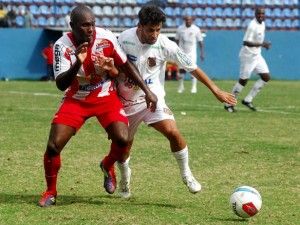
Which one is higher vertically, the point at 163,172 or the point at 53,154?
the point at 53,154

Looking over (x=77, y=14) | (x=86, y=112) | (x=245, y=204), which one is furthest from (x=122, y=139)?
(x=245, y=204)

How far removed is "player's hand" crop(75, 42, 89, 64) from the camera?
7.87 metres

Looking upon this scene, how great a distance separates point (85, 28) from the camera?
26.5 feet

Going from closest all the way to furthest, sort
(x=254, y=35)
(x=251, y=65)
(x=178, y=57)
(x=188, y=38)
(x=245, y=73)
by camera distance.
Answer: (x=178, y=57) < (x=251, y=65) < (x=245, y=73) < (x=254, y=35) < (x=188, y=38)

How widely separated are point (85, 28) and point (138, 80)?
80 centimetres

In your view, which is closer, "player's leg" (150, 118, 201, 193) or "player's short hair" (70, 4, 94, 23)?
"player's short hair" (70, 4, 94, 23)

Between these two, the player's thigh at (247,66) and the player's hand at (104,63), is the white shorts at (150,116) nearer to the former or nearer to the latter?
the player's hand at (104,63)

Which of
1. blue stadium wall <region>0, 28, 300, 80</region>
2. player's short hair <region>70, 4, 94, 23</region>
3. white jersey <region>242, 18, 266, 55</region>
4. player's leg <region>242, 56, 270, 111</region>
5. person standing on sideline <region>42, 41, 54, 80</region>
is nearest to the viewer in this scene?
player's short hair <region>70, 4, 94, 23</region>

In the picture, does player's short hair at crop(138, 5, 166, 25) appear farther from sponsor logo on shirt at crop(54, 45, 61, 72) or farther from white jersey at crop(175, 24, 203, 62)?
white jersey at crop(175, 24, 203, 62)

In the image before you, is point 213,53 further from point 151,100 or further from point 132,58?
point 151,100

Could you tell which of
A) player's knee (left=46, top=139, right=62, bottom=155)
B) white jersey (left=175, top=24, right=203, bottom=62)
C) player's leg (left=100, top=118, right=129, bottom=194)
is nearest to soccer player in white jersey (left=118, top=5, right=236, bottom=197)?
player's leg (left=100, top=118, right=129, bottom=194)

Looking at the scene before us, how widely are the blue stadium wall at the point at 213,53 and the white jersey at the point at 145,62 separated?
28119 millimetres

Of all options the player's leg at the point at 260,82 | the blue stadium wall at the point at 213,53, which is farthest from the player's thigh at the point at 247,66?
the blue stadium wall at the point at 213,53

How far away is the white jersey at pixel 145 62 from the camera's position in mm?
8703
